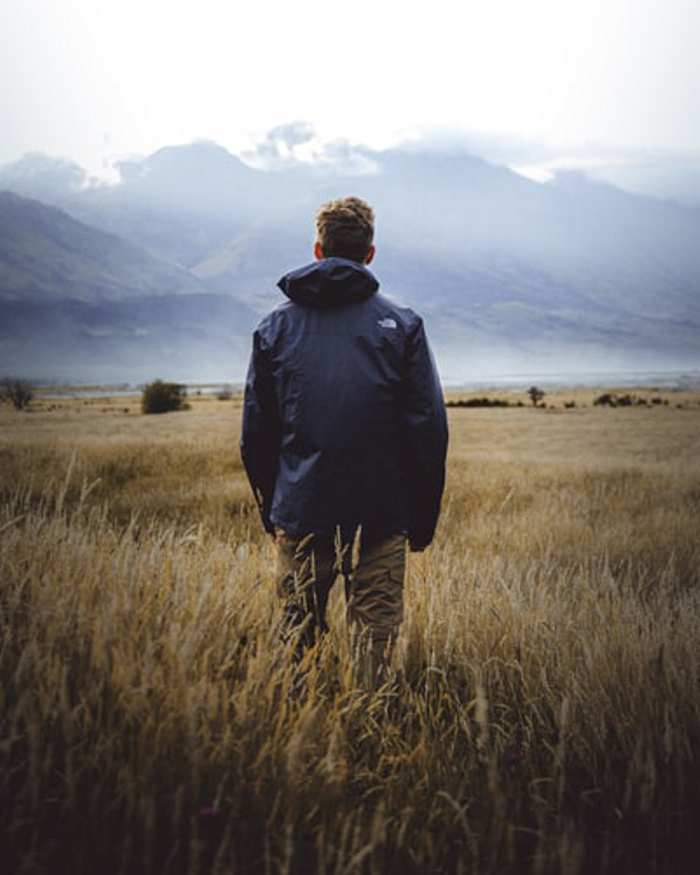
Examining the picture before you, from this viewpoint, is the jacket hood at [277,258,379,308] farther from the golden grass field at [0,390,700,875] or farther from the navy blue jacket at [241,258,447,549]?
the golden grass field at [0,390,700,875]

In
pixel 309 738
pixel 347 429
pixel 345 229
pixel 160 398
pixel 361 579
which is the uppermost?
pixel 345 229

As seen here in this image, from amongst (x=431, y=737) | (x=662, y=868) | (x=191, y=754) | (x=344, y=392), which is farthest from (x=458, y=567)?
(x=191, y=754)

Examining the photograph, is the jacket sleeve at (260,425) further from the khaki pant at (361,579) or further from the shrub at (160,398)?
the shrub at (160,398)

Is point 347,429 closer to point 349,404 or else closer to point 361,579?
point 349,404

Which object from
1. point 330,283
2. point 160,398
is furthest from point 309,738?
point 160,398

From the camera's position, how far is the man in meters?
3.09

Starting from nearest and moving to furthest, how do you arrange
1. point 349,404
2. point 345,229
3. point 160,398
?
point 349,404 < point 345,229 < point 160,398

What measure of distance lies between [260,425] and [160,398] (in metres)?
48.4

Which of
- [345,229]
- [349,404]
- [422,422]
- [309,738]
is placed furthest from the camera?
[345,229]

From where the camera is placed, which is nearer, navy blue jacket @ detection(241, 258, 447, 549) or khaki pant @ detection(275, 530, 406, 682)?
navy blue jacket @ detection(241, 258, 447, 549)

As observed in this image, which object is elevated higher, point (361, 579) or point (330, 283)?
point (330, 283)

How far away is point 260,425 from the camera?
11.1ft

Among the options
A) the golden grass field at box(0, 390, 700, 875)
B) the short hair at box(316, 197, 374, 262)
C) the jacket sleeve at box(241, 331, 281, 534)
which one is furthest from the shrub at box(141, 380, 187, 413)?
the short hair at box(316, 197, 374, 262)

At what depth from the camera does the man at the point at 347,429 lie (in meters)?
3.09
